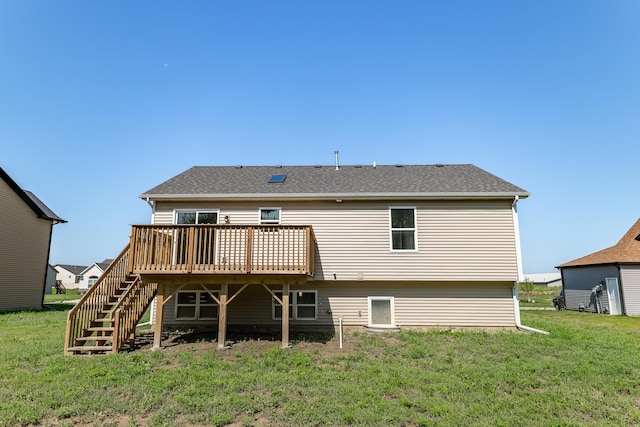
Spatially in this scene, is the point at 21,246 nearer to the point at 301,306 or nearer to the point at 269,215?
the point at 269,215

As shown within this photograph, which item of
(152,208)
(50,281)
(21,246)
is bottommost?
(50,281)

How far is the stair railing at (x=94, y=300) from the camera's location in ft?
25.1

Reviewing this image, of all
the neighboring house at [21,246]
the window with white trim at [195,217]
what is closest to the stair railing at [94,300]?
the window with white trim at [195,217]

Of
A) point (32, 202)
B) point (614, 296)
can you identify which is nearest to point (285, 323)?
point (32, 202)

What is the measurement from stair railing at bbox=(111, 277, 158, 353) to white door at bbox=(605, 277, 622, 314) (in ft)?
76.0

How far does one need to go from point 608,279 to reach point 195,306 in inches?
877

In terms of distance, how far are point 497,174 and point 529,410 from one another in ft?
29.7

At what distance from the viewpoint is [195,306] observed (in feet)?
34.9

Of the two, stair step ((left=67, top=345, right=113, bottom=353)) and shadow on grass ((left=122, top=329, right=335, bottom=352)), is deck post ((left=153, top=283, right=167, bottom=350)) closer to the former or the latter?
shadow on grass ((left=122, top=329, right=335, bottom=352))

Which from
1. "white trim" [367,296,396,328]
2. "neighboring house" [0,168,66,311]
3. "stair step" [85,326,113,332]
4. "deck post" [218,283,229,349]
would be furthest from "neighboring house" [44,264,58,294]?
"white trim" [367,296,396,328]

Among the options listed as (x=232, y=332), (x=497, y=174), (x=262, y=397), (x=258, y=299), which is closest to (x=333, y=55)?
(x=497, y=174)

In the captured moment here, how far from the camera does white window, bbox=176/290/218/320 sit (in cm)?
1059

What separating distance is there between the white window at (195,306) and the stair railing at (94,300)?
79.0 inches

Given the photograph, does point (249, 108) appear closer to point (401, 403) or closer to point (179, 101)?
point (179, 101)
